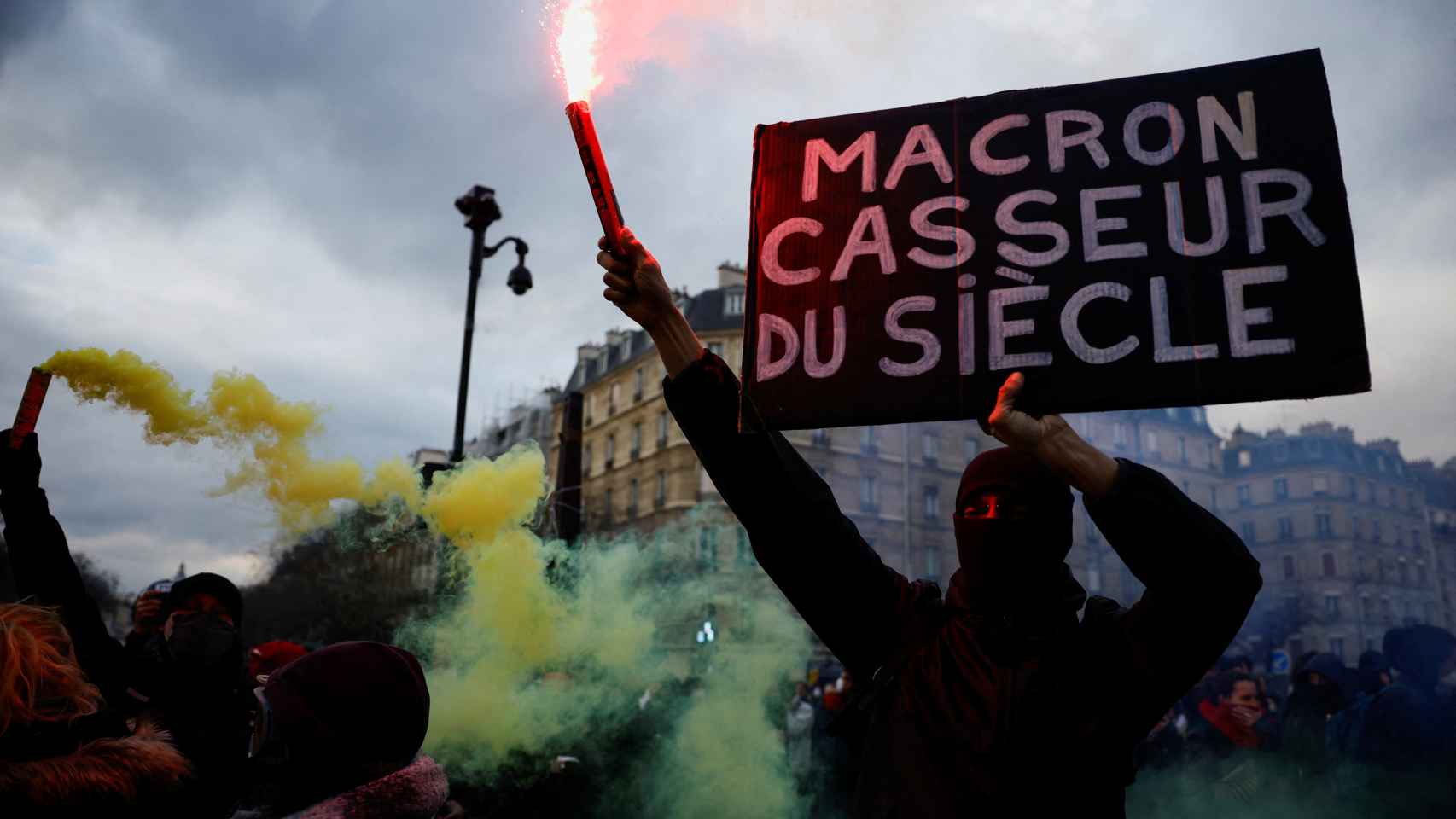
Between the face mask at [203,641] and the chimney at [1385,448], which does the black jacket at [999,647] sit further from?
the chimney at [1385,448]

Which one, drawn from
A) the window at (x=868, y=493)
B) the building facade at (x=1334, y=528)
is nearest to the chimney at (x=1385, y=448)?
the building facade at (x=1334, y=528)

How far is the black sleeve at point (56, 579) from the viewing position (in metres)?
3.20

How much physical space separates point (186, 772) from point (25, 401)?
5.98ft

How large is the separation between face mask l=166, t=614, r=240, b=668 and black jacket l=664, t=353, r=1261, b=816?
3011 millimetres

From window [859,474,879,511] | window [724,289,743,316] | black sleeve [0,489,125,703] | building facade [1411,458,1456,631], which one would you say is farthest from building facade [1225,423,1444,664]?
black sleeve [0,489,125,703]

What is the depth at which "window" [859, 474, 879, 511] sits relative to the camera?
44.4 meters

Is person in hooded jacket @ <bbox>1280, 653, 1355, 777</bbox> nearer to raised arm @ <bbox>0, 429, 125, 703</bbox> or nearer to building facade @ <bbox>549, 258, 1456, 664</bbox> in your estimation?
raised arm @ <bbox>0, 429, 125, 703</bbox>

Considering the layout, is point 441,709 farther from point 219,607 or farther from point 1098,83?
point 1098,83

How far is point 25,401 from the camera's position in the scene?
11.6 ft

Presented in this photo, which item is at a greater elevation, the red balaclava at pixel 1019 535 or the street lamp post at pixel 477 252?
the street lamp post at pixel 477 252

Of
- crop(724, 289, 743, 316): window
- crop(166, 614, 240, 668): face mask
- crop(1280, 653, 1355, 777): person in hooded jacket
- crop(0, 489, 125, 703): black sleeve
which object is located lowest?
crop(1280, 653, 1355, 777): person in hooded jacket

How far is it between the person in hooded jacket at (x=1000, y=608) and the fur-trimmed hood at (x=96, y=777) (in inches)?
60.4

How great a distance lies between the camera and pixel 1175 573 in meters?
1.93

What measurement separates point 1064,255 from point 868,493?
42.8 m
